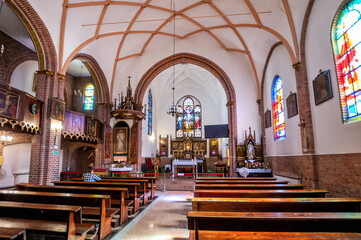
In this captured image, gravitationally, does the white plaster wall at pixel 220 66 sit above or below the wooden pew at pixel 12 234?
above

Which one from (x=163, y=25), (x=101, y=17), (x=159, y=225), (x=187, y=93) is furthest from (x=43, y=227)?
(x=187, y=93)

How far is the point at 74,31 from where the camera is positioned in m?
10.5

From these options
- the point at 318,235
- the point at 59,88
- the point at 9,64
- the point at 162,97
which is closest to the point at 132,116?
the point at 59,88

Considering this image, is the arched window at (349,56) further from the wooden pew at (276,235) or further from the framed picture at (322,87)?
the wooden pew at (276,235)

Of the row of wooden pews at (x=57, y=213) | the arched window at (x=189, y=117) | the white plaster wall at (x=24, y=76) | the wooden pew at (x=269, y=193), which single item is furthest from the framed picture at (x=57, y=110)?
the arched window at (x=189, y=117)

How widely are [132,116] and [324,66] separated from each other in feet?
35.2

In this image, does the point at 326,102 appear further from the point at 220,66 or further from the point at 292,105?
the point at 220,66

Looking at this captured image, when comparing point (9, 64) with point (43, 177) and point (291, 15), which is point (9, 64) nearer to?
point (43, 177)

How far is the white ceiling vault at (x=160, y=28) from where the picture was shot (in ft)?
30.8

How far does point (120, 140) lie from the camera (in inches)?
603

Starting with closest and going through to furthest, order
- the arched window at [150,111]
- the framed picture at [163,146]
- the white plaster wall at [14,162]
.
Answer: the white plaster wall at [14,162], the arched window at [150,111], the framed picture at [163,146]

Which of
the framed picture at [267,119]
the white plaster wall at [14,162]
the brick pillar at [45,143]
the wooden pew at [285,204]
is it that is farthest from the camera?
the framed picture at [267,119]

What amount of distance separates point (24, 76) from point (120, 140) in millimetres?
6923

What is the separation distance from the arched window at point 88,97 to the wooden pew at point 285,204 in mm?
15684
